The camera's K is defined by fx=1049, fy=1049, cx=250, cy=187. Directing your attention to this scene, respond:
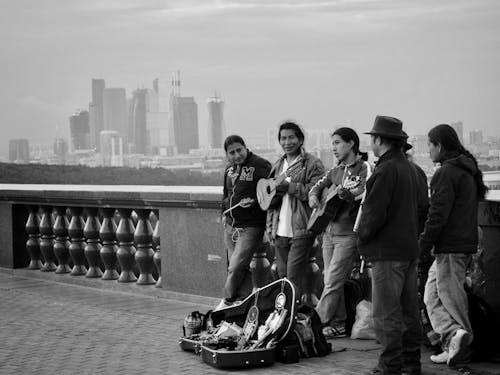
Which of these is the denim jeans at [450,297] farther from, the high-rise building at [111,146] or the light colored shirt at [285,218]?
the high-rise building at [111,146]

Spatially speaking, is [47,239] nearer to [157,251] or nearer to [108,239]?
[108,239]

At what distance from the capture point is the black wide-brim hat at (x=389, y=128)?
709 cm

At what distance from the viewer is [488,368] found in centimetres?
732

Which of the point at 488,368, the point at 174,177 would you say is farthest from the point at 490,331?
the point at 174,177

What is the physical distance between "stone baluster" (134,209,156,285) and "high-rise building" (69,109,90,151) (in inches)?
531

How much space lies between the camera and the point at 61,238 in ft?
43.9

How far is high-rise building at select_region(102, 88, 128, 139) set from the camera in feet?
89.5

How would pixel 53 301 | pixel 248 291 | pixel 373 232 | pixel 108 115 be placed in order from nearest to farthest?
pixel 373 232
pixel 248 291
pixel 53 301
pixel 108 115

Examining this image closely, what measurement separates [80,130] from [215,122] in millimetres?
7049

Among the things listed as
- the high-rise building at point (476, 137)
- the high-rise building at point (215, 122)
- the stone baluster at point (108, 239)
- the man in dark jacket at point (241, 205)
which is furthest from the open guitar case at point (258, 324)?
Answer: the high-rise building at point (215, 122)

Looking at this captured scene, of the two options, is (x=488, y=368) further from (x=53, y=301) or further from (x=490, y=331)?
(x=53, y=301)

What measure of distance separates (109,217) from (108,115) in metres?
16.3

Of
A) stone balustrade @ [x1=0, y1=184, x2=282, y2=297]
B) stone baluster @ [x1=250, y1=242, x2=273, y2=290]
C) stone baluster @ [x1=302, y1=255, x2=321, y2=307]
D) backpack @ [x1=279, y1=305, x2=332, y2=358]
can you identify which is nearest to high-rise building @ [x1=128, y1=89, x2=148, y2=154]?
stone balustrade @ [x1=0, y1=184, x2=282, y2=297]

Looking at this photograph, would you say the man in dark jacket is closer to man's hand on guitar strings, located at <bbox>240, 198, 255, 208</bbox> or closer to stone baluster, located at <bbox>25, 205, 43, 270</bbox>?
man's hand on guitar strings, located at <bbox>240, 198, 255, 208</bbox>
